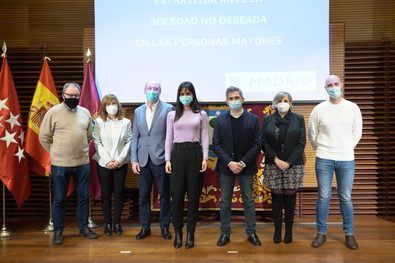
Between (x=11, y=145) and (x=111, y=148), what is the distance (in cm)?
111

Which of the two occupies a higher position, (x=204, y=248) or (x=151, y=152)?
(x=151, y=152)

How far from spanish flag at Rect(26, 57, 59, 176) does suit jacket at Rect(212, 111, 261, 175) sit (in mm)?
1931

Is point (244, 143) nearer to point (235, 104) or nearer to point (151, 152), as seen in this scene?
point (235, 104)

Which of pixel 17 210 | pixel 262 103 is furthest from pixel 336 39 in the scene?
pixel 17 210

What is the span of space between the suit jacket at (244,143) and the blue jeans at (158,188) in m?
0.63

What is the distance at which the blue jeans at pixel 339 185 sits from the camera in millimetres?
3541

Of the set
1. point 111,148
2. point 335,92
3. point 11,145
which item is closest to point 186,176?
point 111,148

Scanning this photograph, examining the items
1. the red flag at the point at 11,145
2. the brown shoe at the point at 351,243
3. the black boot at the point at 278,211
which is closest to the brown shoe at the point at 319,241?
the brown shoe at the point at 351,243

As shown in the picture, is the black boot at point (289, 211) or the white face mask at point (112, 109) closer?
the black boot at point (289, 211)

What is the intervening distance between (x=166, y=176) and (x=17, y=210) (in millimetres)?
2354

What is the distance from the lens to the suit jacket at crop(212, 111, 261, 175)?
11.8 ft

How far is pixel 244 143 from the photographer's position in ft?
11.8

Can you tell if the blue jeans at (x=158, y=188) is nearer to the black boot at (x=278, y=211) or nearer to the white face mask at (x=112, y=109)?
the white face mask at (x=112, y=109)

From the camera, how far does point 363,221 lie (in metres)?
4.65
